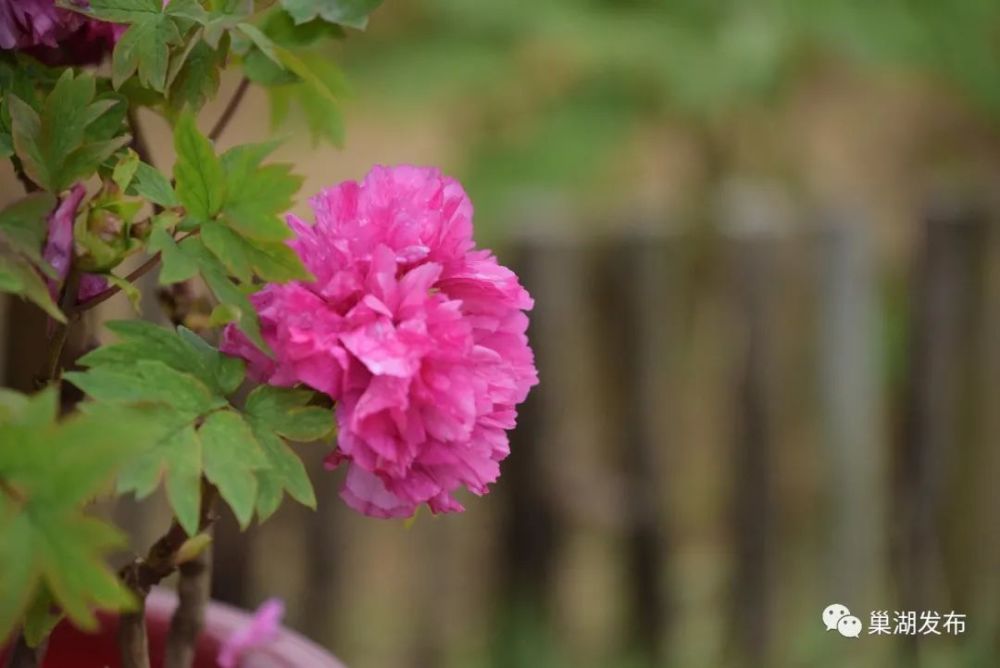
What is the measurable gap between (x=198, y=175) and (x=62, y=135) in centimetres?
5

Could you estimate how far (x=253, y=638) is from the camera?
689 mm

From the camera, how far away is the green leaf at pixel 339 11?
1.96 feet

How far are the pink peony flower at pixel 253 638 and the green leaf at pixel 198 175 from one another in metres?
0.26

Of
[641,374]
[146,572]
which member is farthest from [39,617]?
[641,374]

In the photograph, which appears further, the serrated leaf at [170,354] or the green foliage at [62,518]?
the serrated leaf at [170,354]

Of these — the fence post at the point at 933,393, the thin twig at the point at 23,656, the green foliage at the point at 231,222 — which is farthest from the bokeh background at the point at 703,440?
the green foliage at the point at 231,222

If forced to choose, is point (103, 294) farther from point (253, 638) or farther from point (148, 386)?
point (253, 638)

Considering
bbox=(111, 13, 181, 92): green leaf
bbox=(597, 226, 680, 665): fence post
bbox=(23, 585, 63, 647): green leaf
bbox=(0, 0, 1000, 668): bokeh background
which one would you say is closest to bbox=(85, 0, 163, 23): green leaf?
bbox=(111, 13, 181, 92): green leaf

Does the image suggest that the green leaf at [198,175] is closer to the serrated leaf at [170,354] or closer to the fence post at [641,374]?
the serrated leaf at [170,354]

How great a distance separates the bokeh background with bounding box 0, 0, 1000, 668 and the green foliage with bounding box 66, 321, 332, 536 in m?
1.24

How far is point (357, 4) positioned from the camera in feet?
1.97

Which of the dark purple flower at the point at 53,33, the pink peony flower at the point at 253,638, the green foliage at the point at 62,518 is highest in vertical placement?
the dark purple flower at the point at 53,33

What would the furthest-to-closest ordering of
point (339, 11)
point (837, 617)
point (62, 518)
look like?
1. point (837, 617)
2. point (339, 11)
3. point (62, 518)

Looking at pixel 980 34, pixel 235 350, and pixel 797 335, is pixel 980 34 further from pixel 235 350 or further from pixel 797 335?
pixel 235 350
